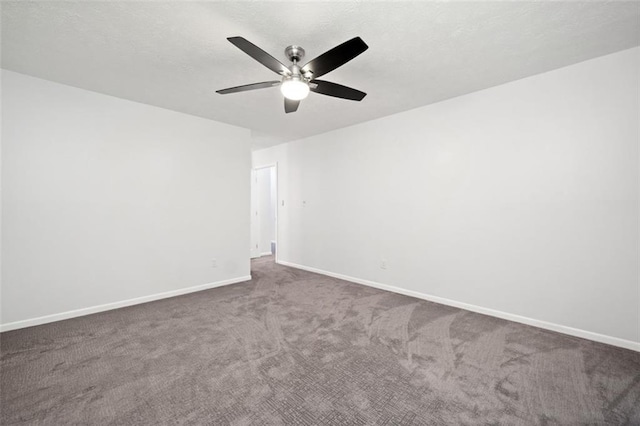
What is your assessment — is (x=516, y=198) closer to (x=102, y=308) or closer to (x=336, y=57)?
(x=336, y=57)

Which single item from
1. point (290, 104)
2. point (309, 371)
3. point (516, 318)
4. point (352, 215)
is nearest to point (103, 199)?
point (290, 104)

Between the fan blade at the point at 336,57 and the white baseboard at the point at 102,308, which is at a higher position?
the fan blade at the point at 336,57

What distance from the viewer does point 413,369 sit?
2.05m

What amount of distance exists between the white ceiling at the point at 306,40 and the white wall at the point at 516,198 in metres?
0.36

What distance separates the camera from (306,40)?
208 centimetres

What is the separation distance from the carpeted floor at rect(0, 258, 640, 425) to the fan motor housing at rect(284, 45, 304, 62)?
2.49 metres

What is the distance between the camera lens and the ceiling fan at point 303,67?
1.64 meters

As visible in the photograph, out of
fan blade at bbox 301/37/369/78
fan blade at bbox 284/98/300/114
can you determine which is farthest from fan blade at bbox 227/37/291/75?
fan blade at bbox 284/98/300/114

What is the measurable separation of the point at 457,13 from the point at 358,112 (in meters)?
1.98

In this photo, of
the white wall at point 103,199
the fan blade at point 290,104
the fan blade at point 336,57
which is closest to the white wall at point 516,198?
the fan blade at point 290,104

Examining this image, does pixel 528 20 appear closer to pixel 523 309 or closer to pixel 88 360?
pixel 523 309

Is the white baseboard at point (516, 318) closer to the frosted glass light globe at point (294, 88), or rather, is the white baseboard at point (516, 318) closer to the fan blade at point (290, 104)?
the fan blade at point (290, 104)

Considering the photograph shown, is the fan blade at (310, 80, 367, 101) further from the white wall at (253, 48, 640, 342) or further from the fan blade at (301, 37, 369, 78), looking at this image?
the white wall at (253, 48, 640, 342)

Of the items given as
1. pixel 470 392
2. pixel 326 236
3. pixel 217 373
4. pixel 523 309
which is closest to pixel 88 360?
pixel 217 373
